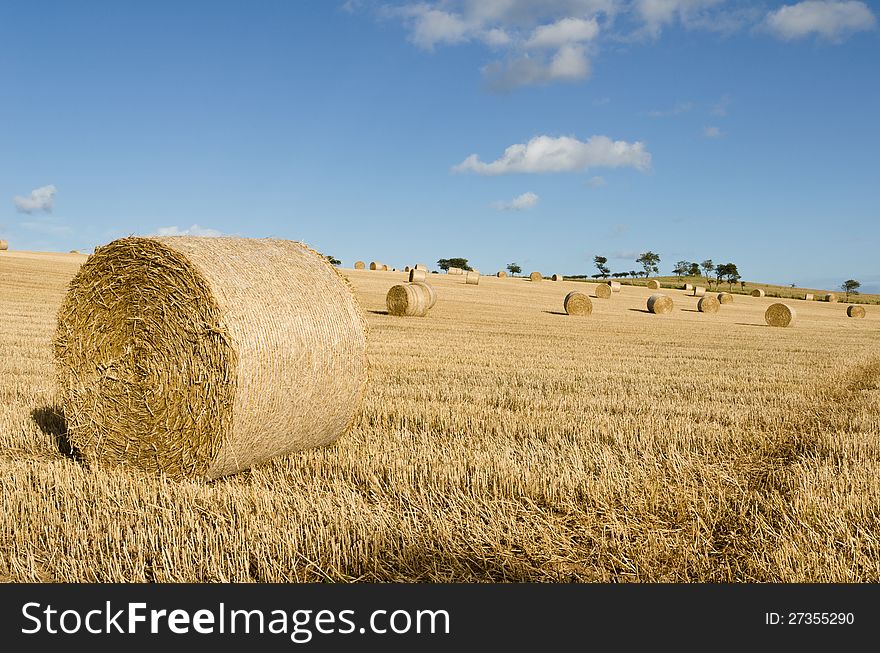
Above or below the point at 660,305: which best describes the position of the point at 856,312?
below

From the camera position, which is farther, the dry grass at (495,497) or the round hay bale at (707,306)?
the round hay bale at (707,306)

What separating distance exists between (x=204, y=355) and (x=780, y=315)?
1149 inches

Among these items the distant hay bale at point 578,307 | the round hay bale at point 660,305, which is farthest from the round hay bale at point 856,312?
the distant hay bale at point 578,307

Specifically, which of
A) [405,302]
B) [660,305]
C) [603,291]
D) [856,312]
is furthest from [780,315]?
[856,312]

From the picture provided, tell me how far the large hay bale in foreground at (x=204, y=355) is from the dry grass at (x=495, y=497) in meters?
0.30

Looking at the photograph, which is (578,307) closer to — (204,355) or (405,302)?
(405,302)

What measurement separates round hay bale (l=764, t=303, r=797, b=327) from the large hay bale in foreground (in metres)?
27.6

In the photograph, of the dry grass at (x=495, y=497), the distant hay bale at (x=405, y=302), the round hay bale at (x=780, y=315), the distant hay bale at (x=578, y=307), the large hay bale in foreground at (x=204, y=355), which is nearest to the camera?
the dry grass at (x=495, y=497)

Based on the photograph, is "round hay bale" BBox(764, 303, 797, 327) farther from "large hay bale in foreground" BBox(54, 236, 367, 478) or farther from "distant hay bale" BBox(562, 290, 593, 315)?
"large hay bale in foreground" BBox(54, 236, 367, 478)

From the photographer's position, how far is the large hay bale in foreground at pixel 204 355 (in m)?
5.45

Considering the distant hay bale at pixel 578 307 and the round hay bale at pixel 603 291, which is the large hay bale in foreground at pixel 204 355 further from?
the round hay bale at pixel 603 291

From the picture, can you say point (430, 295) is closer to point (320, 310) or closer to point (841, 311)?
point (320, 310)

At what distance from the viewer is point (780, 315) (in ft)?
98.7
